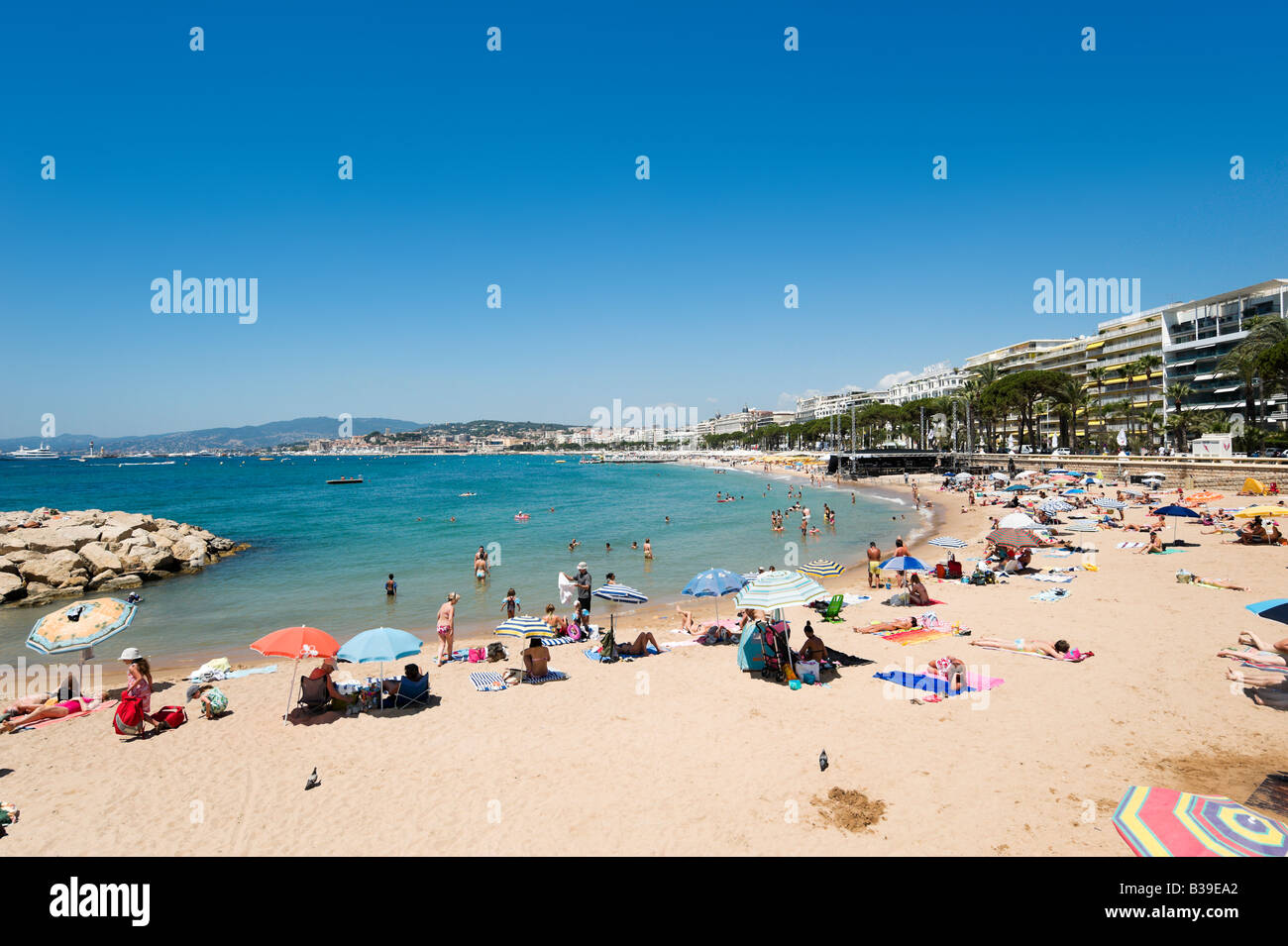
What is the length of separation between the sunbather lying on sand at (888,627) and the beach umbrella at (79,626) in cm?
1399

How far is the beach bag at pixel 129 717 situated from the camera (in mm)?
9484

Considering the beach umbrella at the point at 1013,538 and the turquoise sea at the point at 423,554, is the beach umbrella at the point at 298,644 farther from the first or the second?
the beach umbrella at the point at 1013,538

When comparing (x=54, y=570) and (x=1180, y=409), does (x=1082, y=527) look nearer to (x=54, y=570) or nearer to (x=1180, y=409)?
(x=54, y=570)

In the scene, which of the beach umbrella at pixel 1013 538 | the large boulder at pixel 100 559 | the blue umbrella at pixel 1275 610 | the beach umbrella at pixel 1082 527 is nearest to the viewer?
the blue umbrella at pixel 1275 610

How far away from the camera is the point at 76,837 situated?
6.84 meters

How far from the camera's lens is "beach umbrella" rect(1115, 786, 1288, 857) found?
187 inches

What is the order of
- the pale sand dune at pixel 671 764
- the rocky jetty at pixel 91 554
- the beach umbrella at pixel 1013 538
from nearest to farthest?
the pale sand dune at pixel 671 764, the beach umbrella at pixel 1013 538, the rocky jetty at pixel 91 554

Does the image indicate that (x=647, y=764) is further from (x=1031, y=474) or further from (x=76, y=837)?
(x=1031, y=474)

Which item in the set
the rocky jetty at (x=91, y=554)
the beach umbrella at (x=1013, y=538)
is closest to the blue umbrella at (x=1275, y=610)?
the beach umbrella at (x=1013, y=538)

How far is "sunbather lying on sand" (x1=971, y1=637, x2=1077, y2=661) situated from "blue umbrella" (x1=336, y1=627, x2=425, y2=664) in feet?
34.2

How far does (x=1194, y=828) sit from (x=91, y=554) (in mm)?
33218

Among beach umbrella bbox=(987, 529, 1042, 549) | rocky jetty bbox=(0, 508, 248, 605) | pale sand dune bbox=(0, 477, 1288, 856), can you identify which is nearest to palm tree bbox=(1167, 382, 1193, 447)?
beach umbrella bbox=(987, 529, 1042, 549)
